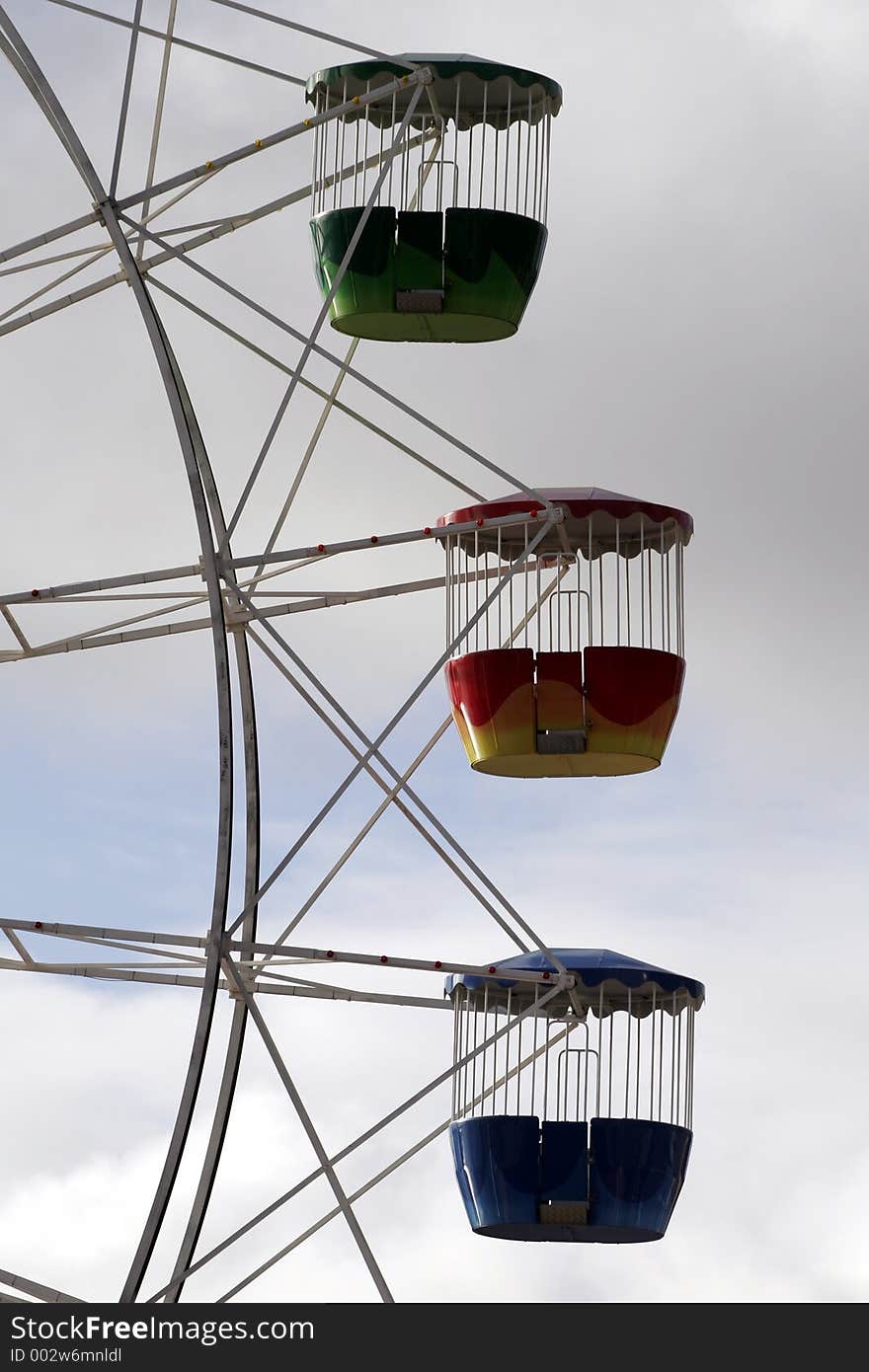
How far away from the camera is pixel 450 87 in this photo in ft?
88.0

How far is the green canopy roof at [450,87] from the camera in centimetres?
2673

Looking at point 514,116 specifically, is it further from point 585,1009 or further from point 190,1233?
point 190,1233

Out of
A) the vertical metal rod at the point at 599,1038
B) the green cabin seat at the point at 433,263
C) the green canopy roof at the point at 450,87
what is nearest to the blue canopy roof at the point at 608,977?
the vertical metal rod at the point at 599,1038

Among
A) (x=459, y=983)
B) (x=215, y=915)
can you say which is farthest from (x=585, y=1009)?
(x=215, y=915)

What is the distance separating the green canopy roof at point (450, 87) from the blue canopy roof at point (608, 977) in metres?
5.83

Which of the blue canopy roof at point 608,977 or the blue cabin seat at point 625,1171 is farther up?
the blue canopy roof at point 608,977

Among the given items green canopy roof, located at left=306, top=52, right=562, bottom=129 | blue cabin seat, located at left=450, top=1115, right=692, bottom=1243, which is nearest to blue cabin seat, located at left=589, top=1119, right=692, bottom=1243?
blue cabin seat, located at left=450, top=1115, right=692, bottom=1243

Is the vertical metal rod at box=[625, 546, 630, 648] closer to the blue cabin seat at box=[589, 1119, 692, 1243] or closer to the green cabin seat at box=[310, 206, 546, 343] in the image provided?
the green cabin seat at box=[310, 206, 546, 343]

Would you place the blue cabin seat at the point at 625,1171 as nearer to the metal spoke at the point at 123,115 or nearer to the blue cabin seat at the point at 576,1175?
the blue cabin seat at the point at 576,1175

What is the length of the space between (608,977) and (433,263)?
508 centimetres

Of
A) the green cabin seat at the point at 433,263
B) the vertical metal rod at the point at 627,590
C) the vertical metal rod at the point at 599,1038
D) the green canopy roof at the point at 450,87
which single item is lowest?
the vertical metal rod at the point at 599,1038

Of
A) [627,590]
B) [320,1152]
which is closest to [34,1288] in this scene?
[320,1152]
